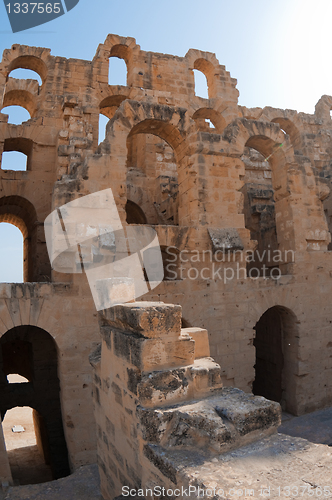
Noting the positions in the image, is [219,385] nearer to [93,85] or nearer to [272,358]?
[272,358]

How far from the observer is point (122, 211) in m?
7.41

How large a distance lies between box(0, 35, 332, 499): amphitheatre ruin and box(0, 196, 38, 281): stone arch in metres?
0.09

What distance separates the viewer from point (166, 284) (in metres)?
7.29

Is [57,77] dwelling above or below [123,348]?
above

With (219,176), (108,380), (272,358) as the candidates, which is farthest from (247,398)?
(272,358)

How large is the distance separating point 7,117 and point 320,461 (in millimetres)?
10356

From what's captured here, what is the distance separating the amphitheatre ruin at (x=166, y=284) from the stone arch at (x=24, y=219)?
0.09 metres

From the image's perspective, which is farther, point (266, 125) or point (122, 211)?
point (266, 125)

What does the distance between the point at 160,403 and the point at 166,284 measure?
13.5ft
